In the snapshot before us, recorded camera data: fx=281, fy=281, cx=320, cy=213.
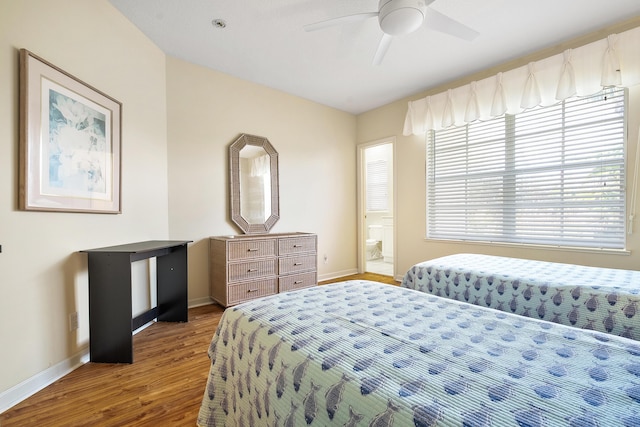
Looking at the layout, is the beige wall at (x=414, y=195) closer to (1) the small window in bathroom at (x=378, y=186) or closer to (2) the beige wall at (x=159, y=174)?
(2) the beige wall at (x=159, y=174)

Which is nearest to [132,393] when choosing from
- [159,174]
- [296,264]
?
[159,174]

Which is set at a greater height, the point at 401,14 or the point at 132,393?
the point at 401,14

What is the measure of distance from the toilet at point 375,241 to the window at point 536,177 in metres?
2.18

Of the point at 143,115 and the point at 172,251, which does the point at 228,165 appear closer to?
the point at 143,115

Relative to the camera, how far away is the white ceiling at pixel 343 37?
221 centimetres

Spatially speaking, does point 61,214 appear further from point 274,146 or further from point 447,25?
point 447,25

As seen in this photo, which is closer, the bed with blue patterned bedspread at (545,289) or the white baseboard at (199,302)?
the bed with blue patterned bedspread at (545,289)

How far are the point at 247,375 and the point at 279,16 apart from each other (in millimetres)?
2565

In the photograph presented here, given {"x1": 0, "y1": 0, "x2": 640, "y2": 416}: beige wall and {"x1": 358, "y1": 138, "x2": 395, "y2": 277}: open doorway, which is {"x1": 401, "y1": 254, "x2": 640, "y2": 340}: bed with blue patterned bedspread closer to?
{"x1": 0, "y1": 0, "x2": 640, "y2": 416}: beige wall

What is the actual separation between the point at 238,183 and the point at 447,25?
8.31ft

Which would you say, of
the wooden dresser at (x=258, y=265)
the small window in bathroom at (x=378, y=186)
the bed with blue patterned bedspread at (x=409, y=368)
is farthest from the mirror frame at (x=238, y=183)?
the small window in bathroom at (x=378, y=186)

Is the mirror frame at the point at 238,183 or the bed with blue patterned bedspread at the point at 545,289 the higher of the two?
the mirror frame at the point at 238,183

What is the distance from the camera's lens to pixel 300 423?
0.82 m

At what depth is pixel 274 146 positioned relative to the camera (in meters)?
3.74
